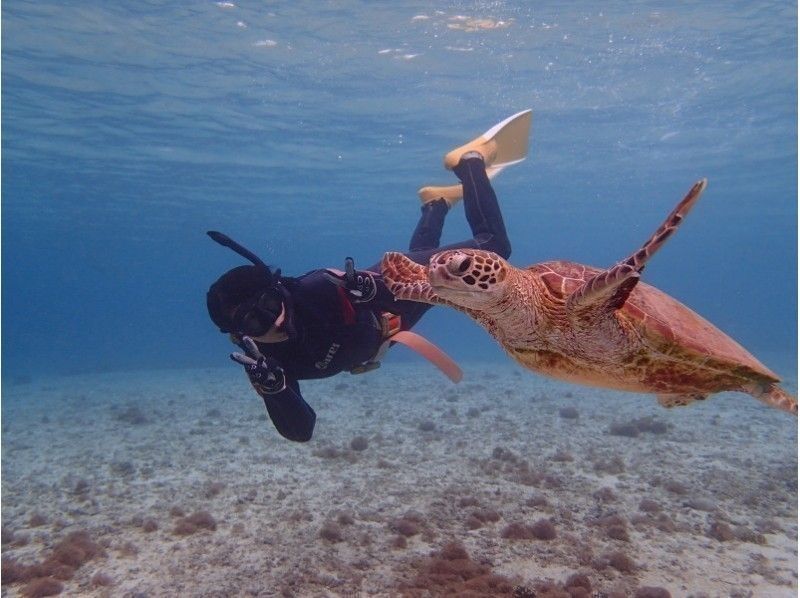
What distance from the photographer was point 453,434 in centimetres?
1027

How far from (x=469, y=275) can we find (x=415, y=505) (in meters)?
4.87

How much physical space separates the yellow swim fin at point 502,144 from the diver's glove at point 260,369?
452 centimetres

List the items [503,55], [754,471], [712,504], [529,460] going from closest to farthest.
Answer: [712,504]
[754,471]
[529,460]
[503,55]

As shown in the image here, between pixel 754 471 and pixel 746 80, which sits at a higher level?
pixel 746 80

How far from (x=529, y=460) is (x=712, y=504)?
2.72 m

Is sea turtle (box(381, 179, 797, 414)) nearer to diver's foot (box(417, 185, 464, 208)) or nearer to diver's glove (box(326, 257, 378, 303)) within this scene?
diver's glove (box(326, 257, 378, 303))

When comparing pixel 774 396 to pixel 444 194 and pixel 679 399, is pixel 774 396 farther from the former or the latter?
pixel 444 194

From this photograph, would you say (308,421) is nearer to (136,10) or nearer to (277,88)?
(136,10)

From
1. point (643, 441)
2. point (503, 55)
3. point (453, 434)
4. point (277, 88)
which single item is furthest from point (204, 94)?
point (643, 441)

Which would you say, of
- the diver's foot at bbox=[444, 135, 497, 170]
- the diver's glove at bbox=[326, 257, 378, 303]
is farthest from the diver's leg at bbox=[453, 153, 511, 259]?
the diver's glove at bbox=[326, 257, 378, 303]

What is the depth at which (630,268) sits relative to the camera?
2412 mm

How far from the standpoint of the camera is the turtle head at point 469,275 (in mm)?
2457

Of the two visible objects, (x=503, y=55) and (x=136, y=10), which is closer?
Result: (x=136, y=10)

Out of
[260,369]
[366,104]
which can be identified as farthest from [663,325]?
[366,104]
